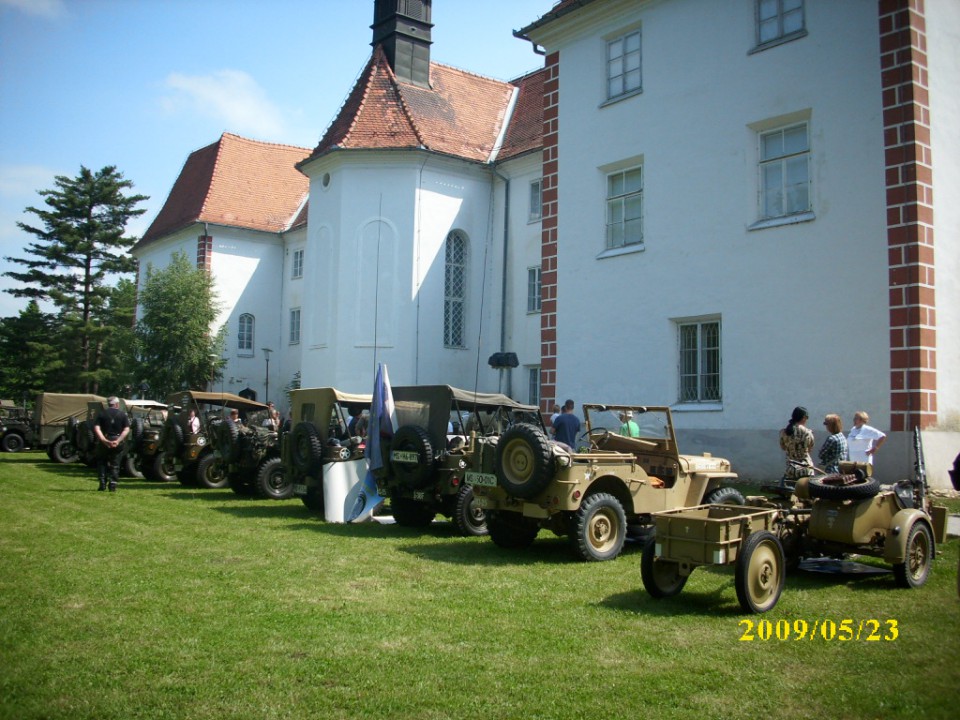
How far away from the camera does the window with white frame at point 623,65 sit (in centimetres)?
1870

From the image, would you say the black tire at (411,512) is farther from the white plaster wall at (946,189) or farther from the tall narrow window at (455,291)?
the tall narrow window at (455,291)

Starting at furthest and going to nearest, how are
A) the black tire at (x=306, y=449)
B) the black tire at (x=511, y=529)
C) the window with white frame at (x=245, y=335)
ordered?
the window with white frame at (x=245, y=335) → the black tire at (x=306, y=449) → the black tire at (x=511, y=529)

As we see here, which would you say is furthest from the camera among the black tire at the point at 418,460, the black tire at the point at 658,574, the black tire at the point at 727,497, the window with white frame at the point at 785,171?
the window with white frame at the point at 785,171

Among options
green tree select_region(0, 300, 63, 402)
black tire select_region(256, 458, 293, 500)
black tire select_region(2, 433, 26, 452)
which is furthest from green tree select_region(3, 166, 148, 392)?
black tire select_region(256, 458, 293, 500)

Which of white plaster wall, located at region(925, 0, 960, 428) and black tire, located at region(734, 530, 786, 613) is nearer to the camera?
black tire, located at region(734, 530, 786, 613)

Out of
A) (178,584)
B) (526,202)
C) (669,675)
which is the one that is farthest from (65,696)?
(526,202)

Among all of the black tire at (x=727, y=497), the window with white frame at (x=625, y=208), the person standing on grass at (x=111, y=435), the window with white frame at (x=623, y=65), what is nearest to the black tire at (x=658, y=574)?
the black tire at (x=727, y=497)

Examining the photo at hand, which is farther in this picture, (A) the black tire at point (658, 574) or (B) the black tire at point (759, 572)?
(A) the black tire at point (658, 574)

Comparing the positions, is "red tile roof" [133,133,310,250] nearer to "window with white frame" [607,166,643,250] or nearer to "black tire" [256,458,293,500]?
"window with white frame" [607,166,643,250]

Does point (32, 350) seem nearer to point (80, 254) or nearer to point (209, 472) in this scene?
point (80, 254)

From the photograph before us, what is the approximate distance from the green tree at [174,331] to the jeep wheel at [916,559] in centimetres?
3045

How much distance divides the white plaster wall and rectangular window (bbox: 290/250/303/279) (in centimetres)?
2796

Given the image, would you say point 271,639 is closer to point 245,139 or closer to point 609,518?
point 609,518

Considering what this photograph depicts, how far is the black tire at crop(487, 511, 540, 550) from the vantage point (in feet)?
31.6
